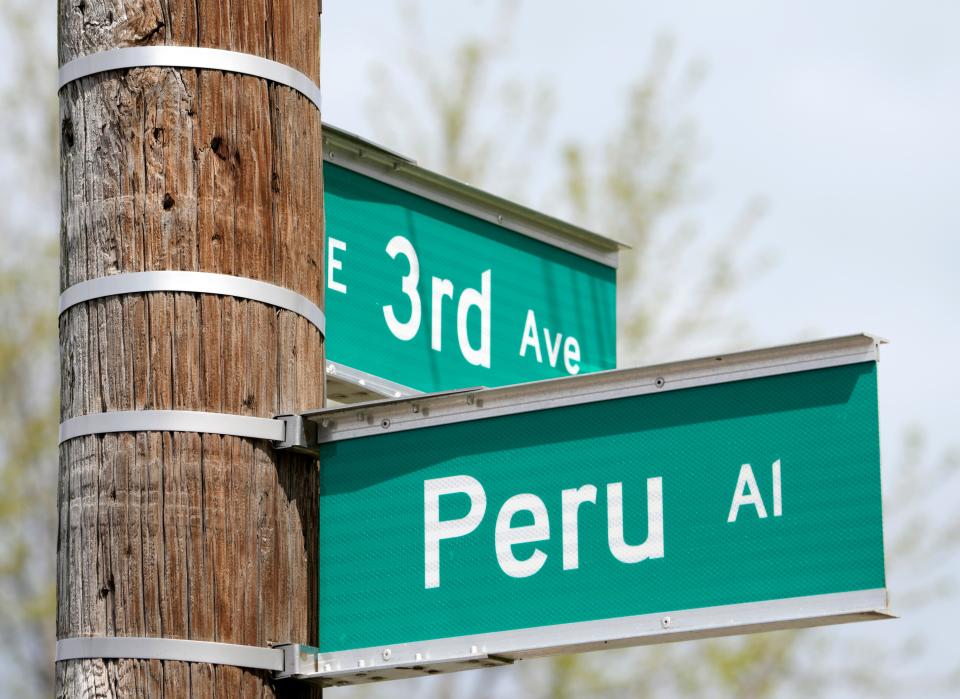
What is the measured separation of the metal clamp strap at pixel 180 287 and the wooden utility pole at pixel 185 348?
0.05 feet

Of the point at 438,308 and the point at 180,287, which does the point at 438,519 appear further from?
the point at 438,308

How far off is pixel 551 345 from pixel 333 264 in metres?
0.68

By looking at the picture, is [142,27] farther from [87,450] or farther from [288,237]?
[87,450]

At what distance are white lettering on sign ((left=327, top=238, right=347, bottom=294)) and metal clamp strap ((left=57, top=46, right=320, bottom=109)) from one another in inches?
16.2

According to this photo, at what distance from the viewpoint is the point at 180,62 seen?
3395mm

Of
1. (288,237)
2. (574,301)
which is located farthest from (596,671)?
(288,237)

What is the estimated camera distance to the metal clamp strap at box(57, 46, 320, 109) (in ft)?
11.1

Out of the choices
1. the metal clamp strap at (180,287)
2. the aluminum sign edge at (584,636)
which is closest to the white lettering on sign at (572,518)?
the aluminum sign edge at (584,636)

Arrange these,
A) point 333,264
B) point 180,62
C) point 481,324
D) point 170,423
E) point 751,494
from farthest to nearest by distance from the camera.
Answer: point 481,324 < point 333,264 < point 180,62 < point 170,423 < point 751,494

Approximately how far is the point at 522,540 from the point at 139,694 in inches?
27.5

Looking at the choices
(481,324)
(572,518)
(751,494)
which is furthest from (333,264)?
(751,494)

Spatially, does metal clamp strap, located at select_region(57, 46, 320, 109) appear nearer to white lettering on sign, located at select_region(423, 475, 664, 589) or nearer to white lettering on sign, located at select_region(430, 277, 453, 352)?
white lettering on sign, located at select_region(430, 277, 453, 352)

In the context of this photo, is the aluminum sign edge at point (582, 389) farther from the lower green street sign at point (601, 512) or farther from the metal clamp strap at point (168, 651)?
the metal clamp strap at point (168, 651)

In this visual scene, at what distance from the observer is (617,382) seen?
3176 millimetres
